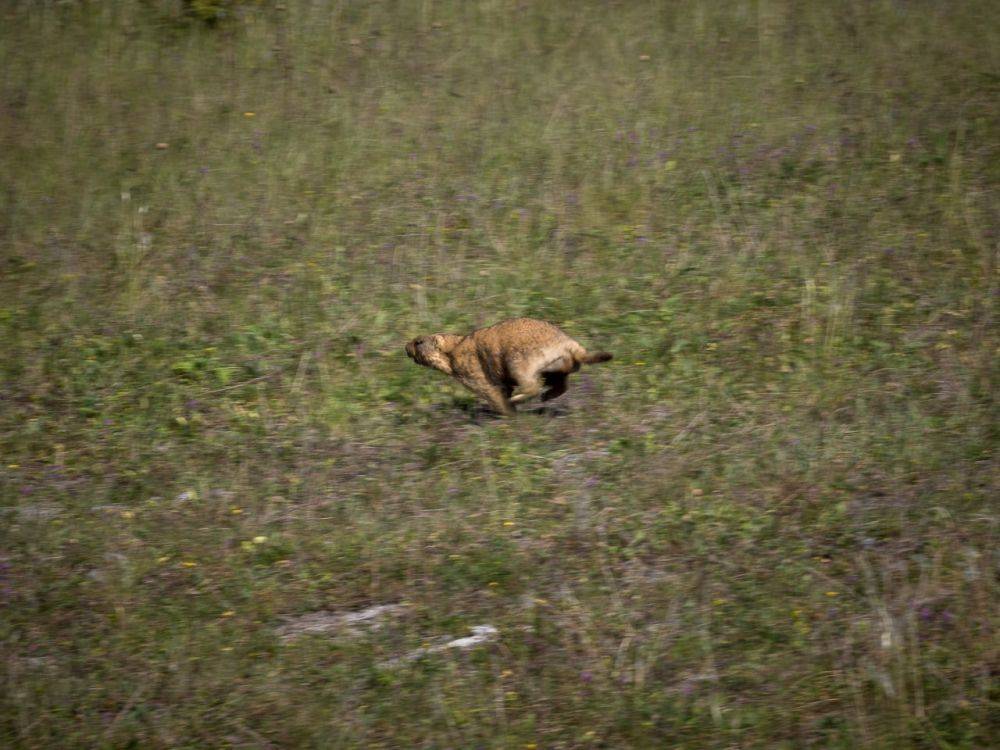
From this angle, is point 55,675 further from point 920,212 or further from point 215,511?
point 920,212

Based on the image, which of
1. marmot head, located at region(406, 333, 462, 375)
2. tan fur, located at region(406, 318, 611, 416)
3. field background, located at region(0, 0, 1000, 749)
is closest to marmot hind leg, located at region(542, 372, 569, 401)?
tan fur, located at region(406, 318, 611, 416)

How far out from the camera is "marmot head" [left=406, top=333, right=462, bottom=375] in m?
6.98

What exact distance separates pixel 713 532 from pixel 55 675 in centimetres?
322

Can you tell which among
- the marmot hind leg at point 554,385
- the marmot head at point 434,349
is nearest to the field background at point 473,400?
the marmot hind leg at point 554,385

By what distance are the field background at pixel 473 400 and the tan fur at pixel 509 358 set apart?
242mm

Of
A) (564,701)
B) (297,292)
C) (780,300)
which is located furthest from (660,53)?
(564,701)

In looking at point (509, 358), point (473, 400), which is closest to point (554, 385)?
point (509, 358)

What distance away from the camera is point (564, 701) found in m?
4.50

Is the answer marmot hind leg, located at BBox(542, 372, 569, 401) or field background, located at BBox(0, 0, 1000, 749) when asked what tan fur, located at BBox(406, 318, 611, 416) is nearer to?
marmot hind leg, located at BBox(542, 372, 569, 401)

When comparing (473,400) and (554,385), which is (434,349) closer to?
(473,400)

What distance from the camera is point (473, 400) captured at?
24.1 ft

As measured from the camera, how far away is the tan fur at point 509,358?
6.37 metres

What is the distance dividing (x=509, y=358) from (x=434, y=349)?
745 millimetres

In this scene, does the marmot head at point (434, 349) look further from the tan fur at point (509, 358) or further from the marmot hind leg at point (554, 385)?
the marmot hind leg at point (554, 385)
